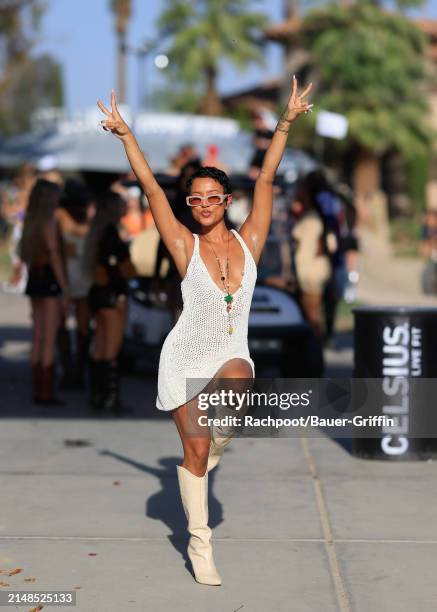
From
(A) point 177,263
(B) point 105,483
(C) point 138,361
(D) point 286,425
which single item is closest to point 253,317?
(D) point 286,425

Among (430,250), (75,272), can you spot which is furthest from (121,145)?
(75,272)

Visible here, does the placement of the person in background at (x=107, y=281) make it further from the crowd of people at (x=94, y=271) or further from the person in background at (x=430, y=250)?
the person in background at (x=430, y=250)

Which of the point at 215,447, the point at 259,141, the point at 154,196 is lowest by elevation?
the point at 215,447

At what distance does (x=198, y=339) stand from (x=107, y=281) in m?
4.70

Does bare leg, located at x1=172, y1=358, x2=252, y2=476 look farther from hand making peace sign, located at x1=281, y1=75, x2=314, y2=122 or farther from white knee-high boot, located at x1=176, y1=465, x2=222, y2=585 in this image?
hand making peace sign, located at x1=281, y1=75, x2=314, y2=122

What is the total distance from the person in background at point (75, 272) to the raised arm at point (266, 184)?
565cm

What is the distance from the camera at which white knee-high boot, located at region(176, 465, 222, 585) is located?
18.5 feet

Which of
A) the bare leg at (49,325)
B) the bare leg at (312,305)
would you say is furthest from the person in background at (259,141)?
the bare leg at (49,325)

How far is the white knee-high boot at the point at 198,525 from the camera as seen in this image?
18.5 feet

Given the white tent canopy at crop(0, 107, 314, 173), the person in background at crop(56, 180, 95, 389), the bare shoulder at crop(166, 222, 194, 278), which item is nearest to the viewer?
the bare shoulder at crop(166, 222, 194, 278)

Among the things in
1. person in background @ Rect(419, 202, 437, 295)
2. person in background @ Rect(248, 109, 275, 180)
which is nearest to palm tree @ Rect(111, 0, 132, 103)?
person in background @ Rect(419, 202, 437, 295)

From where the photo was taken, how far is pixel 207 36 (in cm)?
5550

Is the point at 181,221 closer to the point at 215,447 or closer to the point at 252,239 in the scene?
the point at 252,239

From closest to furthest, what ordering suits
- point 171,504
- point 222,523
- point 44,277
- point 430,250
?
point 222,523, point 171,504, point 44,277, point 430,250
